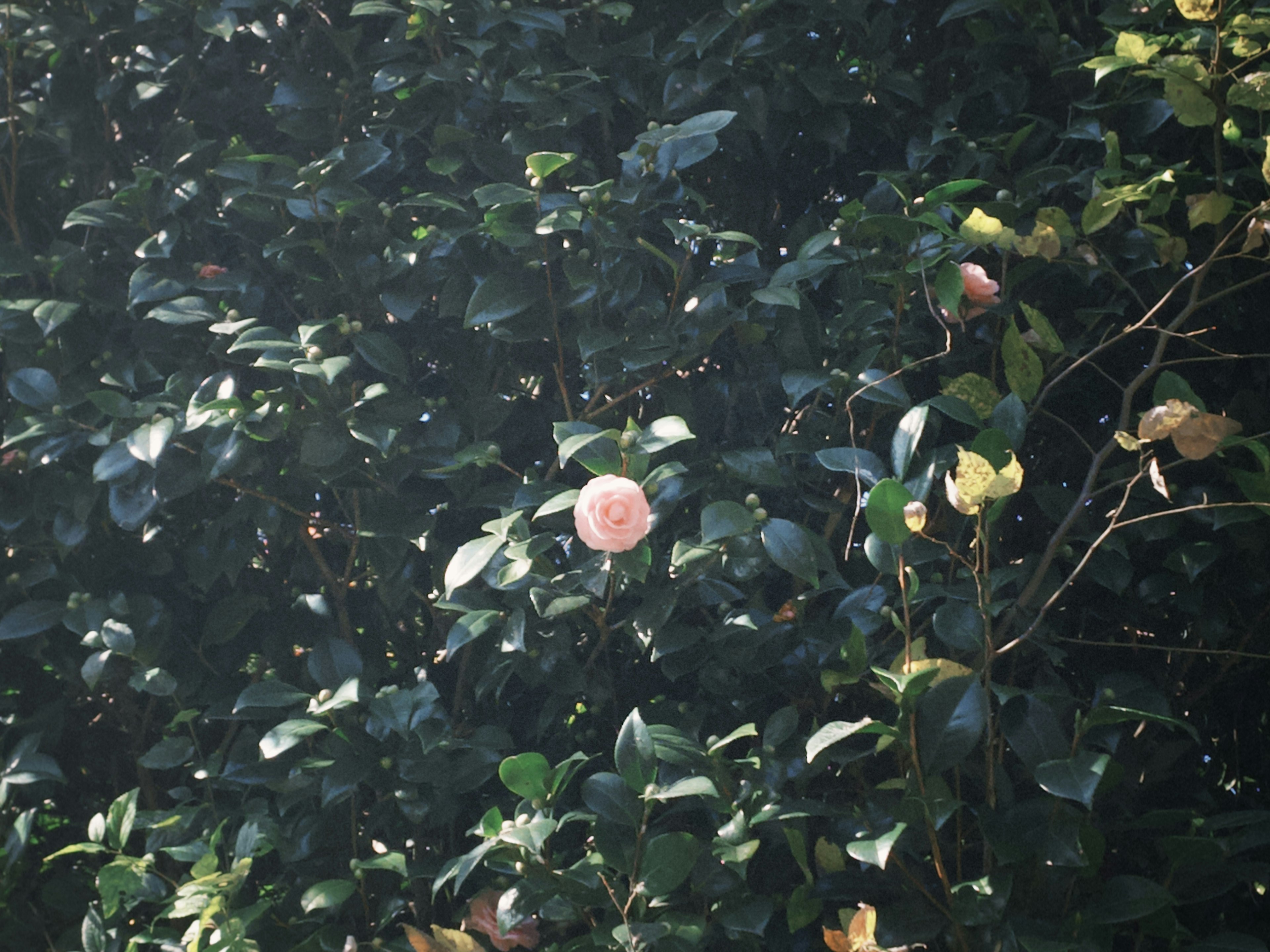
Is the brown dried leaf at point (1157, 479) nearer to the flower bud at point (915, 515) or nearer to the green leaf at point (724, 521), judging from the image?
the flower bud at point (915, 515)

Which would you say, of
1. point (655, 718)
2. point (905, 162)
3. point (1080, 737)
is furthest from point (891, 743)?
point (905, 162)

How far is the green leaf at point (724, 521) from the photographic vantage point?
1.07 m

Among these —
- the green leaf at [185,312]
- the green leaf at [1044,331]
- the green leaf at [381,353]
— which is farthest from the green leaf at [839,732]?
the green leaf at [185,312]

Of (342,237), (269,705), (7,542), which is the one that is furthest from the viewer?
(7,542)

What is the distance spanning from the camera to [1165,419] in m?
0.98

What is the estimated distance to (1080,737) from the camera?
102 centimetres

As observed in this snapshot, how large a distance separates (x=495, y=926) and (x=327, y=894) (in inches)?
7.9

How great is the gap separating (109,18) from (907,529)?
1446 millimetres

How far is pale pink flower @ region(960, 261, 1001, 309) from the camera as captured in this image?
1.18m

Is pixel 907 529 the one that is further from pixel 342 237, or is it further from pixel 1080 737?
pixel 342 237

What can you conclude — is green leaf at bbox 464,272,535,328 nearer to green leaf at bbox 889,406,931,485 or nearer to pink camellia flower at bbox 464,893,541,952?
green leaf at bbox 889,406,931,485

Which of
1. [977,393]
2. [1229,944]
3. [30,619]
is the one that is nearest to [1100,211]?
[977,393]

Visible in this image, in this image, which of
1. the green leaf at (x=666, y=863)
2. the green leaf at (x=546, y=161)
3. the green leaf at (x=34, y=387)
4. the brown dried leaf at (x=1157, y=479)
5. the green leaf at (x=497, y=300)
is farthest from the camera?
the green leaf at (x=34, y=387)

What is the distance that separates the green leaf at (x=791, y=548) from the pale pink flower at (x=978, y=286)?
352mm
